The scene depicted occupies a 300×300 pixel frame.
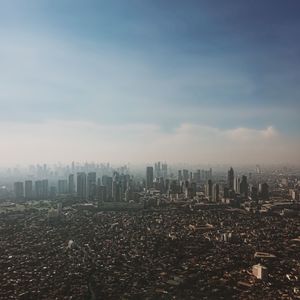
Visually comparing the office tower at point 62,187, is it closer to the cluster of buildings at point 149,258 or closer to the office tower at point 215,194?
the office tower at point 215,194

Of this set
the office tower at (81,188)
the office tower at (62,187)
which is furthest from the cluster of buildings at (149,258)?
the office tower at (62,187)

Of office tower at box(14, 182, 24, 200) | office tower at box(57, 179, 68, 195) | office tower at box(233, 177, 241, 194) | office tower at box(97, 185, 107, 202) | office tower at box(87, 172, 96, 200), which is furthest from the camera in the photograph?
office tower at box(57, 179, 68, 195)

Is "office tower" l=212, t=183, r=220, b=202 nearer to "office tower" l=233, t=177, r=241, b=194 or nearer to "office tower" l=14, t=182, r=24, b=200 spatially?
"office tower" l=233, t=177, r=241, b=194

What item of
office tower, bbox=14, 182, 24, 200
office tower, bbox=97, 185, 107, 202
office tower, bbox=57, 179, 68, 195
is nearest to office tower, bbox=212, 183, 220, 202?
office tower, bbox=97, 185, 107, 202

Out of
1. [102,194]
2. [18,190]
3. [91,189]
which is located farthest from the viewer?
[18,190]

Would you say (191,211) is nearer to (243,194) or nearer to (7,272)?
(243,194)

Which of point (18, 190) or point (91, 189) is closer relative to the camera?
point (91, 189)

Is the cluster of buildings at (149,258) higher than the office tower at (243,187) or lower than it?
lower

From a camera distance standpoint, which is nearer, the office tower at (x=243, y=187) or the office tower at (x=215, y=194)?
the office tower at (x=215, y=194)

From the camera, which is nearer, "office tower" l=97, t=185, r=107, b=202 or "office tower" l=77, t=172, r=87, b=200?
"office tower" l=97, t=185, r=107, b=202

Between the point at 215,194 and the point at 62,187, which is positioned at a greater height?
the point at 62,187

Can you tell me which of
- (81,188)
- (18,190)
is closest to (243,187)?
(81,188)

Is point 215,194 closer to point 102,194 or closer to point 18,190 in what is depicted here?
point 102,194

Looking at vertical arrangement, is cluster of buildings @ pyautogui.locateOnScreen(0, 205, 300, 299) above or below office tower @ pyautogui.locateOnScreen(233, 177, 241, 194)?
below
